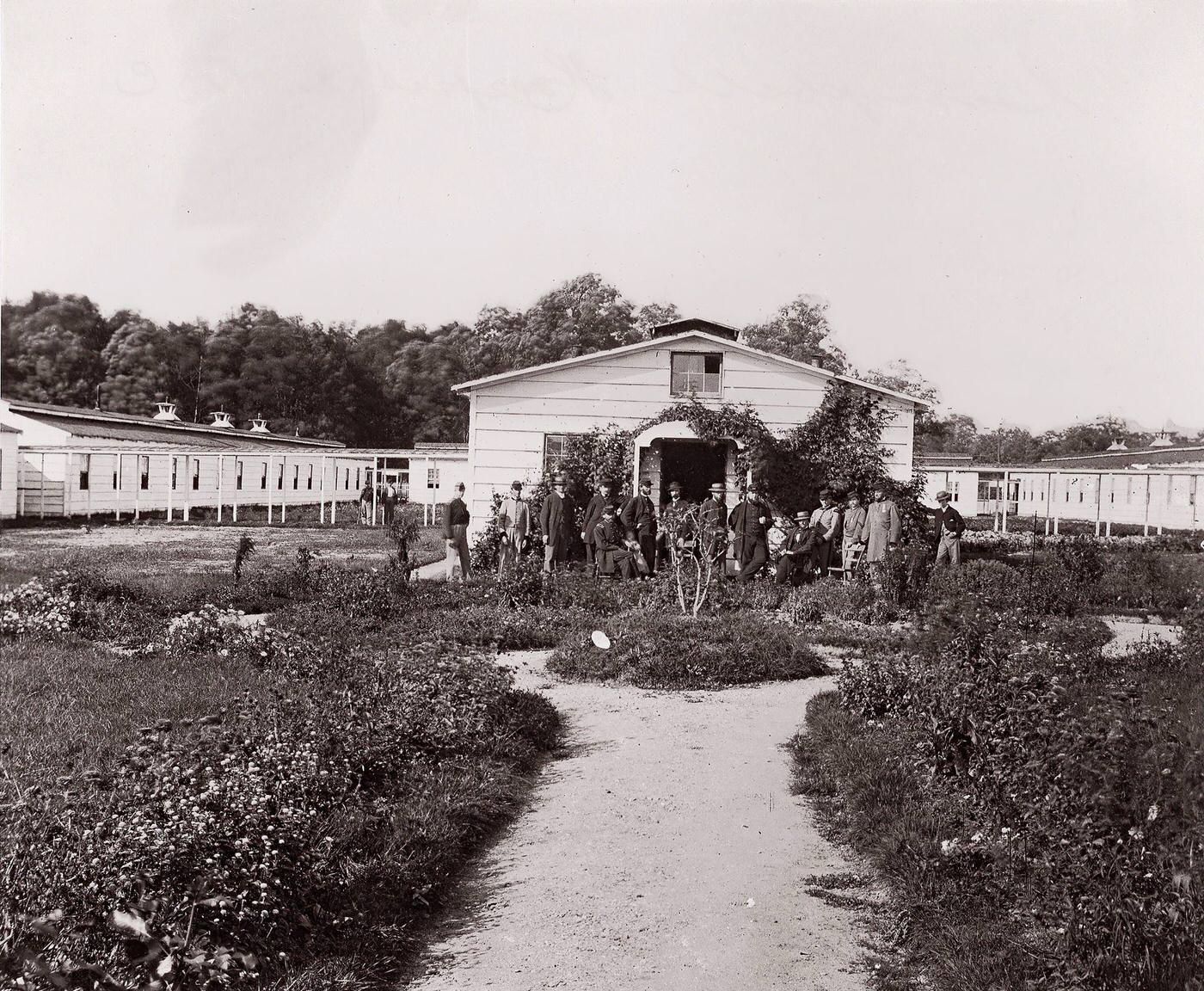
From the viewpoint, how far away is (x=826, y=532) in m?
16.5

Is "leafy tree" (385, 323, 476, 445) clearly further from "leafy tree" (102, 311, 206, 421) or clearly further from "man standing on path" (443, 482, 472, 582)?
"man standing on path" (443, 482, 472, 582)

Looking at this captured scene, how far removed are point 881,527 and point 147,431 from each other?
20.2 metres

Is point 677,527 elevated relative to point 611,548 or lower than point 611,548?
elevated

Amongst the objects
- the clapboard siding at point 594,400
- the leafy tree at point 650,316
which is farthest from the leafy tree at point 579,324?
the clapboard siding at point 594,400

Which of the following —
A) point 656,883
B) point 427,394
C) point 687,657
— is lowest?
point 656,883

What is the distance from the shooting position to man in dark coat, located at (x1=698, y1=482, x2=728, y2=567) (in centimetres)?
1325

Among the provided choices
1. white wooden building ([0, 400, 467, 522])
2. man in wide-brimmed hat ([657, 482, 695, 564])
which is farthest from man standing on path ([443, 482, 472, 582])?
man in wide-brimmed hat ([657, 482, 695, 564])

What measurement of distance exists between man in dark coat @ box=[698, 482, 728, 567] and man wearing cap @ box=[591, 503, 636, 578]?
1648 millimetres

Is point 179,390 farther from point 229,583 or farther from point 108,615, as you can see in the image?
point 108,615

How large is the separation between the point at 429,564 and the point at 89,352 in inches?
292

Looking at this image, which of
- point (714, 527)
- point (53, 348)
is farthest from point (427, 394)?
point (714, 527)

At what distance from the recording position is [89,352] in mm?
16875

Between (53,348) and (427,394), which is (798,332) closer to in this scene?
(427,394)

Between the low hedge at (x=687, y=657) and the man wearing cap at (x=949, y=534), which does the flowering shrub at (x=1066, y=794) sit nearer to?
the low hedge at (x=687, y=657)
